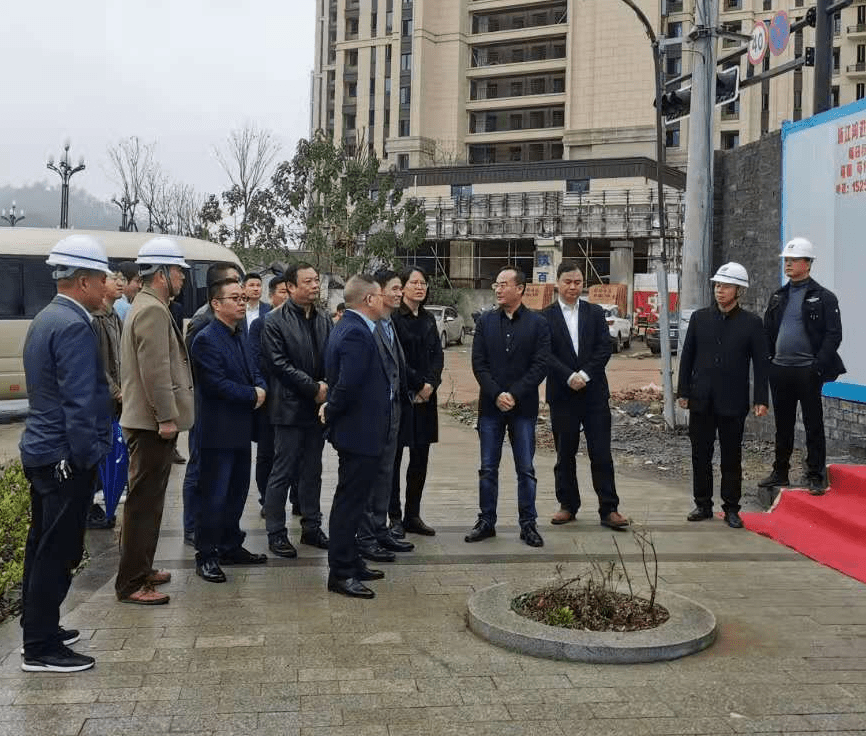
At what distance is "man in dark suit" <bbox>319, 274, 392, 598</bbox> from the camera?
5.68 meters

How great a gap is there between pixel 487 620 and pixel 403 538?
2045 millimetres

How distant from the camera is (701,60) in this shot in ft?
39.6

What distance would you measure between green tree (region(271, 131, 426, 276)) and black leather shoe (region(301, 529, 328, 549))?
27932 millimetres

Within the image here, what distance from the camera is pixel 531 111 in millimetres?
68938

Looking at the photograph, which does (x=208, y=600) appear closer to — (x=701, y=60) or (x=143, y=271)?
(x=143, y=271)

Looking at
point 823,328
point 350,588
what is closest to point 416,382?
point 350,588

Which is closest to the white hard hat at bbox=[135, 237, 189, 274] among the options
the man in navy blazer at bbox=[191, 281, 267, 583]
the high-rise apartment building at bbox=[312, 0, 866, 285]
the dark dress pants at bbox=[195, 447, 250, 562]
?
the man in navy blazer at bbox=[191, 281, 267, 583]

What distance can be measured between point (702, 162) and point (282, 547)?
789cm

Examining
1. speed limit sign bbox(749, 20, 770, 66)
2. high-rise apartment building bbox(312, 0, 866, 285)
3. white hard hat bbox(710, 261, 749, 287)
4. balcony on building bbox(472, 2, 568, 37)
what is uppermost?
balcony on building bbox(472, 2, 568, 37)

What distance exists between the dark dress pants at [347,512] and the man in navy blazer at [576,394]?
2.24 metres

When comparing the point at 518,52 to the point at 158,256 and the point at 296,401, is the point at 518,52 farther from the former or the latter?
the point at 158,256

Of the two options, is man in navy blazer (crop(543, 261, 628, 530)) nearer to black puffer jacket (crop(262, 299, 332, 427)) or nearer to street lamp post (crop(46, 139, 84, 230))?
black puffer jacket (crop(262, 299, 332, 427))

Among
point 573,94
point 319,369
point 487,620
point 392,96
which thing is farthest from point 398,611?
point 392,96

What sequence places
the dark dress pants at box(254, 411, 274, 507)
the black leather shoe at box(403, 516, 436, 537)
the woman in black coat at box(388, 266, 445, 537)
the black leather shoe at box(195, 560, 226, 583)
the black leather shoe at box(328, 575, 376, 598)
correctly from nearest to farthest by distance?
the black leather shoe at box(328, 575, 376, 598), the black leather shoe at box(195, 560, 226, 583), the woman in black coat at box(388, 266, 445, 537), the black leather shoe at box(403, 516, 436, 537), the dark dress pants at box(254, 411, 274, 507)
